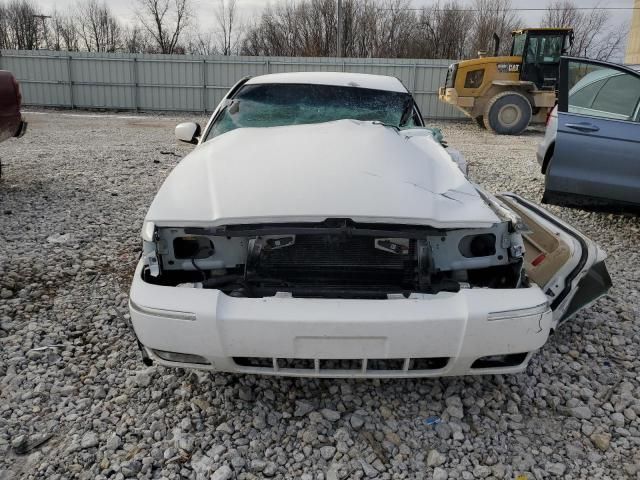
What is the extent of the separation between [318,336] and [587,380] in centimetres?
161

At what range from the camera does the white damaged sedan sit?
6.65ft

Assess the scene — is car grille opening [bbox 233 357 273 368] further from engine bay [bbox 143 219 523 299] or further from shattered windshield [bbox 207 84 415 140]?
shattered windshield [bbox 207 84 415 140]

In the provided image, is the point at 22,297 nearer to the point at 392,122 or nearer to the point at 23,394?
the point at 23,394

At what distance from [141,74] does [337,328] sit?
725 inches

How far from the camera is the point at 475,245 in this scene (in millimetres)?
2488

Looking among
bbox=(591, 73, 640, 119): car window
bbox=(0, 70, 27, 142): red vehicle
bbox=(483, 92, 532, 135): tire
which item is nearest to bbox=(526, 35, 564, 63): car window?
bbox=(483, 92, 532, 135): tire

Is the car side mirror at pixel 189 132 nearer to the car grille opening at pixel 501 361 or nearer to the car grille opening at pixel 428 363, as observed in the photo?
the car grille opening at pixel 428 363

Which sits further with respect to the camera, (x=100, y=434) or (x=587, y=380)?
(x=587, y=380)

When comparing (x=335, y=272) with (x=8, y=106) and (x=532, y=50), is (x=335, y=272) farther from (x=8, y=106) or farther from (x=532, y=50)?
(x=532, y=50)

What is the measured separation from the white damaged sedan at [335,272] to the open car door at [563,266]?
25mm

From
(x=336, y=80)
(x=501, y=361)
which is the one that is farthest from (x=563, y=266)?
(x=336, y=80)

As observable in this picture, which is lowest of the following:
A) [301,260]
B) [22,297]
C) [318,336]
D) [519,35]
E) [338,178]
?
[22,297]

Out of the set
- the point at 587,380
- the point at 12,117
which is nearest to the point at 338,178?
the point at 587,380

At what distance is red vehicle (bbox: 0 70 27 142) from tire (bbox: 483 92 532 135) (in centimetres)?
1120
